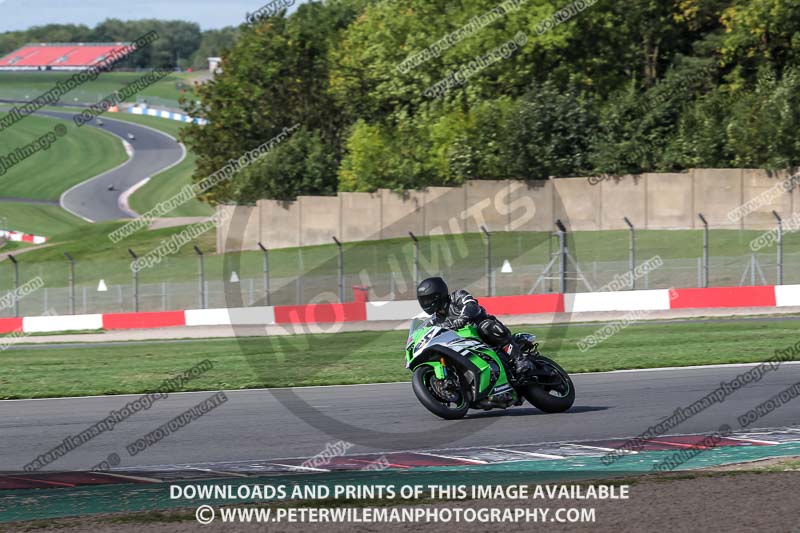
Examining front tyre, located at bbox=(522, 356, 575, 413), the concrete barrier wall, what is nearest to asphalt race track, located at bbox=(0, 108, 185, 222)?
the concrete barrier wall

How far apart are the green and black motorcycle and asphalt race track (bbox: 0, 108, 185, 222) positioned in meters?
70.4

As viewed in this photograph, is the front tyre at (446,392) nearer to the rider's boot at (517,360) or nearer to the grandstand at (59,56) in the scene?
the rider's boot at (517,360)

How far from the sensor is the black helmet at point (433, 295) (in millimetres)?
12219

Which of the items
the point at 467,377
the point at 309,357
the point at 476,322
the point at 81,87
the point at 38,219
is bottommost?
the point at 309,357

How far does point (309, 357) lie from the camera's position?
2295 cm

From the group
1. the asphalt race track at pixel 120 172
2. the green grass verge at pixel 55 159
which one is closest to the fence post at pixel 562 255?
the asphalt race track at pixel 120 172

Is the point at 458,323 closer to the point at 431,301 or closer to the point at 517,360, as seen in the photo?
the point at 431,301

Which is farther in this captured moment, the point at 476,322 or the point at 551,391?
the point at 551,391

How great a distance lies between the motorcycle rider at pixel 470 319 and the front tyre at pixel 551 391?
1.01 ft

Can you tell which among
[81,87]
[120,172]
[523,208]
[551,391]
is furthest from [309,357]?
[81,87]

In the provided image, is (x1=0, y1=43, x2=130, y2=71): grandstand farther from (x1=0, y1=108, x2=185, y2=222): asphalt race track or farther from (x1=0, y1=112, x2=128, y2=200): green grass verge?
(x1=0, y1=112, x2=128, y2=200): green grass verge

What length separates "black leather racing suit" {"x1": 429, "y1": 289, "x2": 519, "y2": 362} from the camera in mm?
12156

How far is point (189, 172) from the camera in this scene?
312 feet

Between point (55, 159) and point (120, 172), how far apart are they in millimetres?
8409
